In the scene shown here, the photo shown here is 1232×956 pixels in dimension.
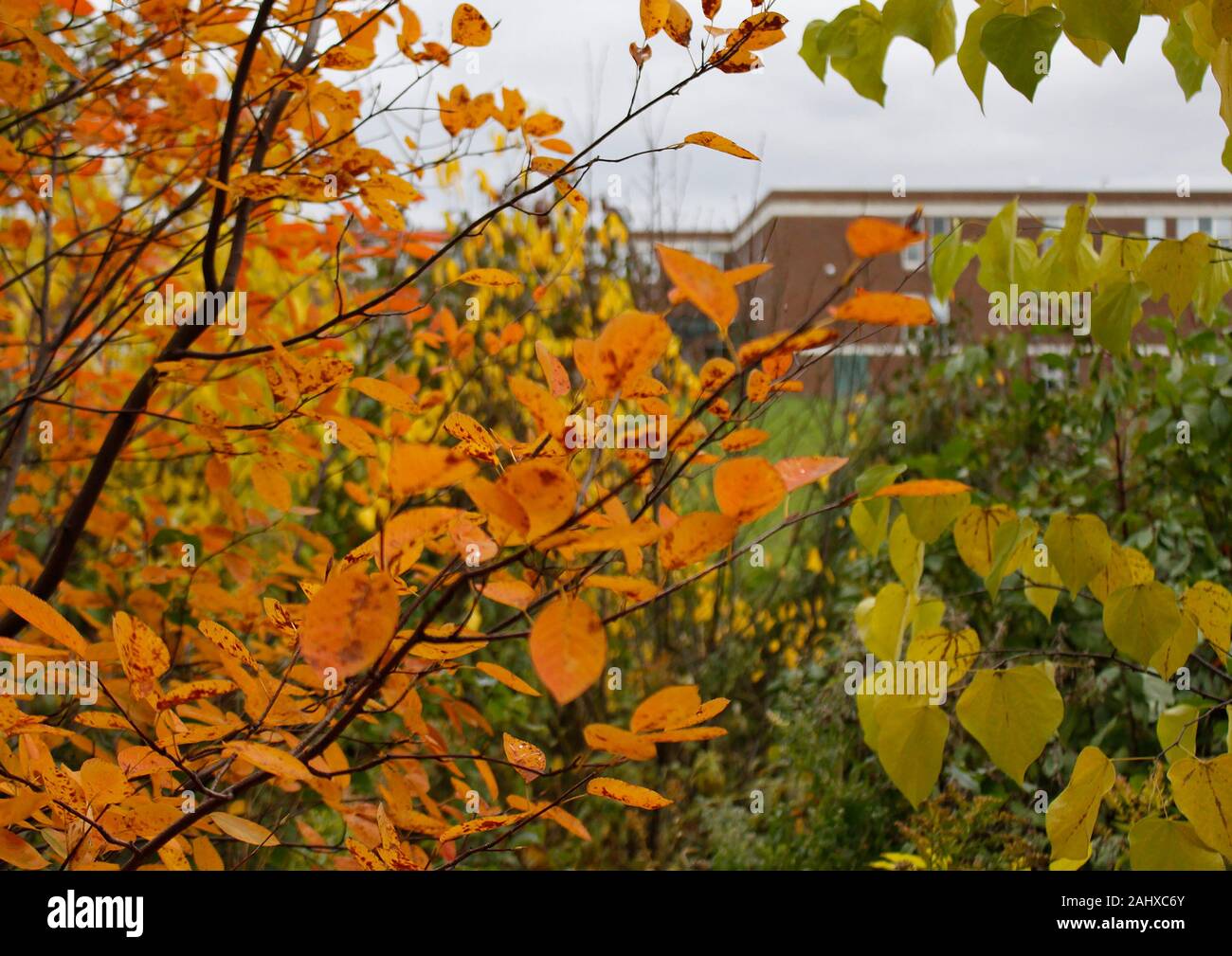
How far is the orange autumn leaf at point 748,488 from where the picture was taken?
27.4 inches

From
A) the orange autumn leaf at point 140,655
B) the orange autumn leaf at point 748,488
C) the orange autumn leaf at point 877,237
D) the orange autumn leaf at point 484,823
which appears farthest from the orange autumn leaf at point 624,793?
the orange autumn leaf at point 877,237

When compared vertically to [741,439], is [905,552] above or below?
below

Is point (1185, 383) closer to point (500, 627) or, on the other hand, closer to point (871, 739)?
point (871, 739)

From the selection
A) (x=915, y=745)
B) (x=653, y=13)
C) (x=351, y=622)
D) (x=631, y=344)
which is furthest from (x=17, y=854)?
(x=653, y=13)

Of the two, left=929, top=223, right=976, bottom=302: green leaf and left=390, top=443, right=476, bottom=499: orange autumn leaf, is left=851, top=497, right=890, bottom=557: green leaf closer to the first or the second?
left=929, top=223, right=976, bottom=302: green leaf

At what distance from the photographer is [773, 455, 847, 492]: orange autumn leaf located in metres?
0.75

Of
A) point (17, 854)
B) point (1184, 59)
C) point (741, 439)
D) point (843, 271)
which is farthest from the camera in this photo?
point (843, 271)

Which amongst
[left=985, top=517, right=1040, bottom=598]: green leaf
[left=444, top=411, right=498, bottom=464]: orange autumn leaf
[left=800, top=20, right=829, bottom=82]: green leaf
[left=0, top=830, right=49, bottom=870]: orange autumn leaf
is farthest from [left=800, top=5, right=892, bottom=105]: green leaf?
[left=0, top=830, right=49, bottom=870]: orange autumn leaf

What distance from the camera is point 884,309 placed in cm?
60

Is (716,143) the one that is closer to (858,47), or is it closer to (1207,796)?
(858,47)

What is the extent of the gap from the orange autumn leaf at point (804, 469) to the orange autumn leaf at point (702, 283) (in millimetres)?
150

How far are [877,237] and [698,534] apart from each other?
232 mm

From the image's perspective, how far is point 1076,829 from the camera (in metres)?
1.07

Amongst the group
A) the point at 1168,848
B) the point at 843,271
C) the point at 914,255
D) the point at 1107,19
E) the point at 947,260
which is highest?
the point at 914,255
